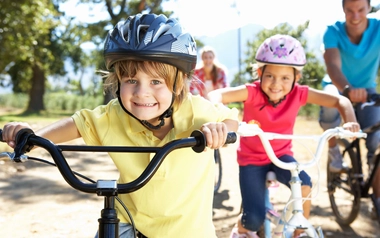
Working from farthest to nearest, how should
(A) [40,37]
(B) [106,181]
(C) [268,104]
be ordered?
(A) [40,37]
(C) [268,104]
(B) [106,181]

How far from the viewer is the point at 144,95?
225 centimetres

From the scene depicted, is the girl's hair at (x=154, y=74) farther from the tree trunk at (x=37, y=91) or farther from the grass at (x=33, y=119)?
the tree trunk at (x=37, y=91)

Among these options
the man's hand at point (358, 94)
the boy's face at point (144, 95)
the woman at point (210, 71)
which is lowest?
the boy's face at point (144, 95)

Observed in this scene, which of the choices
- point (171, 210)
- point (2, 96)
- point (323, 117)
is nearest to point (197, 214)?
point (171, 210)

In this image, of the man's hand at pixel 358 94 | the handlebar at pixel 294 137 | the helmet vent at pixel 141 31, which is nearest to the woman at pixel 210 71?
the man's hand at pixel 358 94

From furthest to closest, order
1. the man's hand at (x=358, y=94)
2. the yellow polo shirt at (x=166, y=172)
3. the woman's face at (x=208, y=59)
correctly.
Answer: the woman's face at (x=208, y=59) → the man's hand at (x=358, y=94) → the yellow polo shirt at (x=166, y=172)

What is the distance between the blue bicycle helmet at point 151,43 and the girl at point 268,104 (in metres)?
1.19

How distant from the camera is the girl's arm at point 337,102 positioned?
11.2ft

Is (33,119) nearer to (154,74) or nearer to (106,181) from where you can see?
(154,74)

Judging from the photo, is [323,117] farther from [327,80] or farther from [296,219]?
[296,219]

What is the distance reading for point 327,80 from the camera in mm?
5090

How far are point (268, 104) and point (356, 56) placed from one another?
1.53 m

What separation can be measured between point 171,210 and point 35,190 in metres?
4.42

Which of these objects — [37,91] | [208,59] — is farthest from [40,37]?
[208,59]
